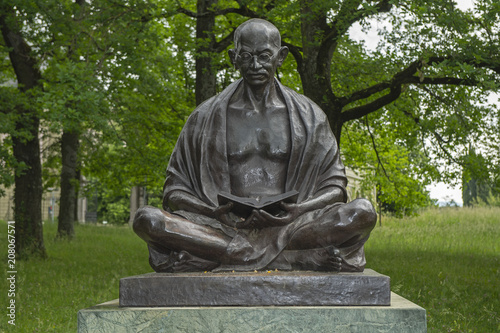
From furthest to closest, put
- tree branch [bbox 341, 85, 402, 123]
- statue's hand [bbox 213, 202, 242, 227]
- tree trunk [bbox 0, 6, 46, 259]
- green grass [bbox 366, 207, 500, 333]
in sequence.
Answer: tree trunk [bbox 0, 6, 46, 259] < tree branch [bbox 341, 85, 402, 123] < green grass [bbox 366, 207, 500, 333] < statue's hand [bbox 213, 202, 242, 227]

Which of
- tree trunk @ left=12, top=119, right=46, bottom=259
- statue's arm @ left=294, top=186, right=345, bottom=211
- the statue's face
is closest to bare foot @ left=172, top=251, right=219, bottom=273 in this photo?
statue's arm @ left=294, top=186, right=345, bottom=211

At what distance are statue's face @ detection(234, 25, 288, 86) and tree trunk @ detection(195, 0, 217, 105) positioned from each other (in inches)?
284

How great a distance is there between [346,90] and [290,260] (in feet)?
32.8

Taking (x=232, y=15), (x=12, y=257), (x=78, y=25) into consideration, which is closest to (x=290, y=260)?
(x=12, y=257)

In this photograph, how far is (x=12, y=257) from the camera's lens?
11891mm

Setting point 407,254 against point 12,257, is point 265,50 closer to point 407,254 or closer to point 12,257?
point 12,257

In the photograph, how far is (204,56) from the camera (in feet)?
42.8

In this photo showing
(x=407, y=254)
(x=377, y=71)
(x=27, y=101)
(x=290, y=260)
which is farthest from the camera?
(x=407, y=254)

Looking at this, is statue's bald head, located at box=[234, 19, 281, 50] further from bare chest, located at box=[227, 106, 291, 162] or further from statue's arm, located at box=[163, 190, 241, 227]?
statue's arm, located at box=[163, 190, 241, 227]

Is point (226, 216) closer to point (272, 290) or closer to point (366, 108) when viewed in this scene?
point (272, 290)

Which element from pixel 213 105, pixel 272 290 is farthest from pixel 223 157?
pixel 272 290

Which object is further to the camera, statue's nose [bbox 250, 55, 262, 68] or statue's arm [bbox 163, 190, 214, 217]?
statue's nose [bbox 250, 55, 262, 68]

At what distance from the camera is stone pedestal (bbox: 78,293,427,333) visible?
4.46 m

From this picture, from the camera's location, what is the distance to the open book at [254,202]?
5.20 meters
